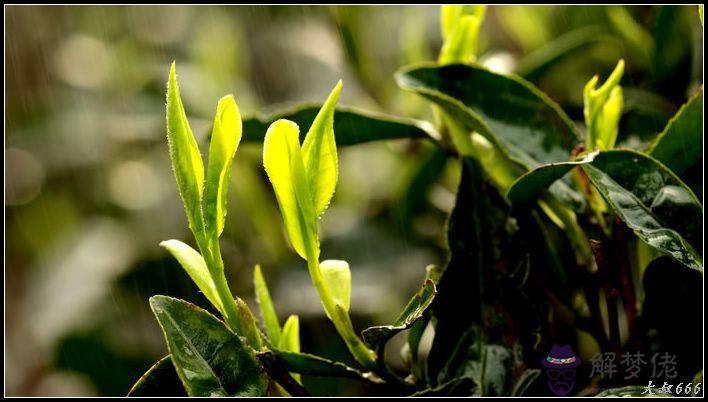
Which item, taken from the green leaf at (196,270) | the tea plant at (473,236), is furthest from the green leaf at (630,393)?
the green leaf at (196,270)

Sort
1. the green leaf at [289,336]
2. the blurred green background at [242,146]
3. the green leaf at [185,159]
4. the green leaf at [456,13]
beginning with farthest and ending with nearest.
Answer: the blurred green background at [242,146] → the green leaf at [456,13] → the green leaf at [289,336] → the green leaf at [185,159]

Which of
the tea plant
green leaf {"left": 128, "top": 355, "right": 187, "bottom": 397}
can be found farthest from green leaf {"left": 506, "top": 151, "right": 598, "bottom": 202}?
green leaf {"left": 128, "top": 355, "right": 187, "bottom": 397}

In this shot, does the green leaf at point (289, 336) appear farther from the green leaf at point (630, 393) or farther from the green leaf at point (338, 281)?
the green leaf at point (630, 393)

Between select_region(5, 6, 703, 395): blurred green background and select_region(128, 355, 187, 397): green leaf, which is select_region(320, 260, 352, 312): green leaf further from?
select_region(5, 6, 703, 395): blurred green background

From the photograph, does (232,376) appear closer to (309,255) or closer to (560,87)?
(309,255)

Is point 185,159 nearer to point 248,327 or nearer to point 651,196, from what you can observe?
point 248,327

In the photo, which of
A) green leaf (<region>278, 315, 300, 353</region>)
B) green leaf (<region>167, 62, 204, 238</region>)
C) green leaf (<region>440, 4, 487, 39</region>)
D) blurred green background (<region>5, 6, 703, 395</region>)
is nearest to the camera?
green leaf (<region>167, 62, 204, 238</region>)
